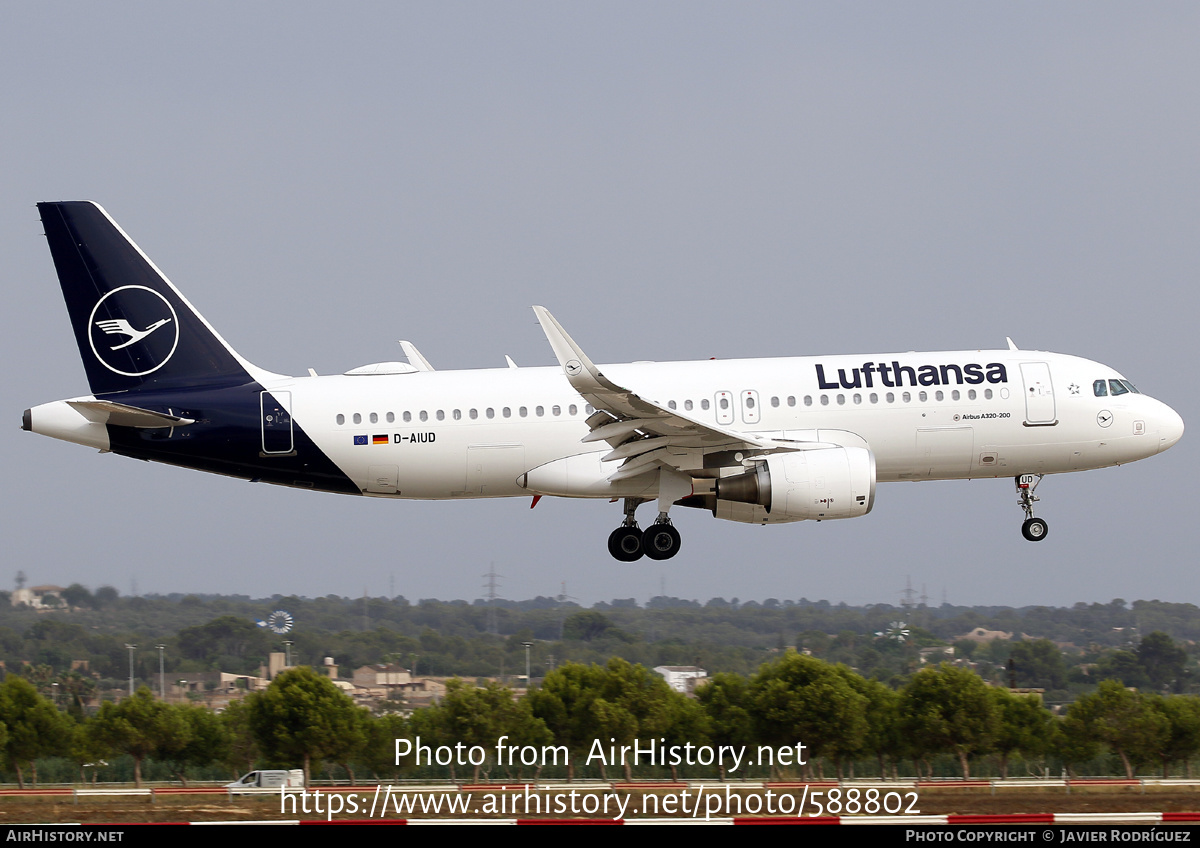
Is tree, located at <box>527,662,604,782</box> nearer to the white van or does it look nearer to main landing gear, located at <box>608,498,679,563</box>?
the white van

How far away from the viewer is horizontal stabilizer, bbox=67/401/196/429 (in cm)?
3077

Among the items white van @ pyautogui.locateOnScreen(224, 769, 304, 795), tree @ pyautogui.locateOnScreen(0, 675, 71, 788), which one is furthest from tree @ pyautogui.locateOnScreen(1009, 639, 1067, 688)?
tree @ pyautogui.locateOnScreen(0, 675, 71, 788)

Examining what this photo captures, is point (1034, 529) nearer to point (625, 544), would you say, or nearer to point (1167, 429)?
point (1167, 429)

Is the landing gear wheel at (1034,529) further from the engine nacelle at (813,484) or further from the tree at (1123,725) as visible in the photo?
the tree at (1123,725)

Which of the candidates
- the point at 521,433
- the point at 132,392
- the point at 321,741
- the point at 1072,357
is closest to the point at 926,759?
the point at 321,741

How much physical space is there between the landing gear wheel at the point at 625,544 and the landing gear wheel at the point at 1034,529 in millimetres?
10680

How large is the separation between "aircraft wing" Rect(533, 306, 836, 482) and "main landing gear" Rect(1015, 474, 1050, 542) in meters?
6.70

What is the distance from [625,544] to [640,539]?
411mm

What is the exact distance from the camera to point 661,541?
3253 cm

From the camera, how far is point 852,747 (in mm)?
58344

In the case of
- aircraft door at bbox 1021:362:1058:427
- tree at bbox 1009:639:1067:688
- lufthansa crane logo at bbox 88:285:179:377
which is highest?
lufthansa crane logo at bbox 88:285:179:377

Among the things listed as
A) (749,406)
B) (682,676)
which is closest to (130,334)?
Result: (749,406)

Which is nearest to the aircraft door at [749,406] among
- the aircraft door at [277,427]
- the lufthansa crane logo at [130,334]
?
the aircraft door at [277,427]
